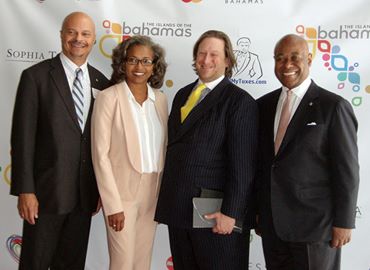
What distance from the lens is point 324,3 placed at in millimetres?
2682

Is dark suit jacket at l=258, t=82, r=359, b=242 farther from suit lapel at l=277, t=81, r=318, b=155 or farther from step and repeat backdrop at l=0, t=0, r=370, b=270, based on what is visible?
step and repeat backdrop at l=0, t=0, r=370, b=270

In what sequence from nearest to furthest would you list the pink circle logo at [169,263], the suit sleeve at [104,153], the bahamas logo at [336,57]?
1. the suit sleeve at [104,153]
2. the bahamas logo at [336,57]
3. the pink circle logo at [169,263]

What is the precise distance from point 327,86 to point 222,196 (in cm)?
119

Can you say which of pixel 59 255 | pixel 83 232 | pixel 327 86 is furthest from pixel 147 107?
pixel 327 86

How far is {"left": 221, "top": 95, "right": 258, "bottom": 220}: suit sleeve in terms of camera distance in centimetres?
195

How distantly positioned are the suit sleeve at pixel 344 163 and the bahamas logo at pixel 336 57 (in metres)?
0.87

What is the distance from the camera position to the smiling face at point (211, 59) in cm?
210

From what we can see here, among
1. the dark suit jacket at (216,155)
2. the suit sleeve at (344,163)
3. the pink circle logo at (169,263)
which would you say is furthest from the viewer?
the pink circle logo at (169,263)

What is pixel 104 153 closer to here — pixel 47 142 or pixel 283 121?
pixel 47 142

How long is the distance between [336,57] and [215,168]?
1260mm

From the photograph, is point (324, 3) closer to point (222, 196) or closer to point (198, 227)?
point (222, 196)

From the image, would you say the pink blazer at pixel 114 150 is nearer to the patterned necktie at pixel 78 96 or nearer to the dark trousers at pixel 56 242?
the patterned necktie at pixel 78 96

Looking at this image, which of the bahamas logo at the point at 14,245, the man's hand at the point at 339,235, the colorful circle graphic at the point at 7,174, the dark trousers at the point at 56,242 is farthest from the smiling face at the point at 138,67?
the bahamas logo at the point at 14,245

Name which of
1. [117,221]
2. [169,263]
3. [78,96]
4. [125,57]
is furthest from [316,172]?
[169,263]
